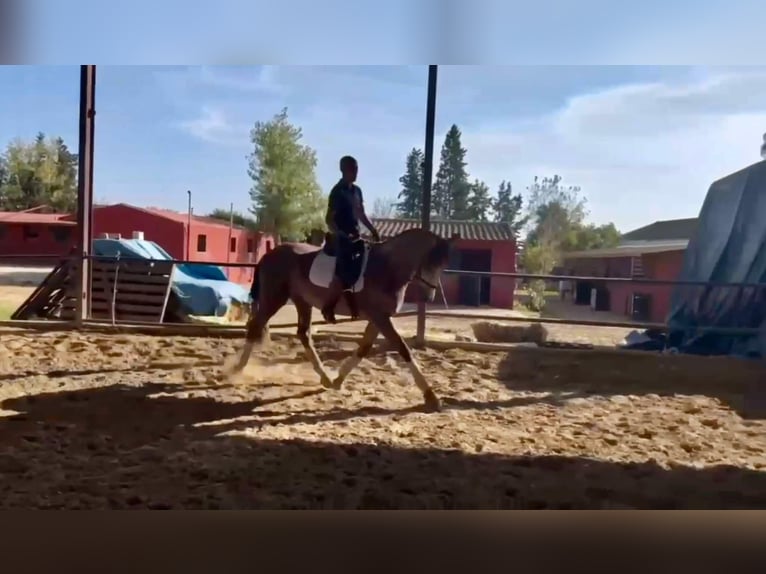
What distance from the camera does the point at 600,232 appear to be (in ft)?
21.8

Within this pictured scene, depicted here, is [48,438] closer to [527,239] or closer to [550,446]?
[550,446]

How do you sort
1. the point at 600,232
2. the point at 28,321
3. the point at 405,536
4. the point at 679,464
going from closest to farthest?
the point at 405,536
the point at 679,464
the point at 28,321
the point at 600,232

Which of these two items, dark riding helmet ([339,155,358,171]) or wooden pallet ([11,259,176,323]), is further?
wooden pallet ([11,259,176,323])

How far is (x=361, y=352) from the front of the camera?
406cm

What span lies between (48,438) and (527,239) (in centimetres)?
472

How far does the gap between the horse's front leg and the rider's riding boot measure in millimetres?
229

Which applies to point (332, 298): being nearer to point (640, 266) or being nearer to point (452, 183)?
point (452, 183)

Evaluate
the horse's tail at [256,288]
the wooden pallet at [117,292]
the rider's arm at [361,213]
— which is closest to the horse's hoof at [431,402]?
the rider's arm at [361,213]

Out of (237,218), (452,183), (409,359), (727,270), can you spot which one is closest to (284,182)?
(237,218)

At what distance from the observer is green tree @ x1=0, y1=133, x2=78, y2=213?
535cm

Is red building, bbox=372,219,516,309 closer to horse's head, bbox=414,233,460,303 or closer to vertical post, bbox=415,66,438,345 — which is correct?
vertical post, bbox=415,66,438,345

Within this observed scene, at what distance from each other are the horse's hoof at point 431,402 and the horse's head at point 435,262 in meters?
0.63

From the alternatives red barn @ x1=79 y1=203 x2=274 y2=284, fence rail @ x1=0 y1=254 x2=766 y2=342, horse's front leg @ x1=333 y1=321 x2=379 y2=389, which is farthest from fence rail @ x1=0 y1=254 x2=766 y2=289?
horse's front leg @ x1=333 y1=321 x2=379 y2=389
